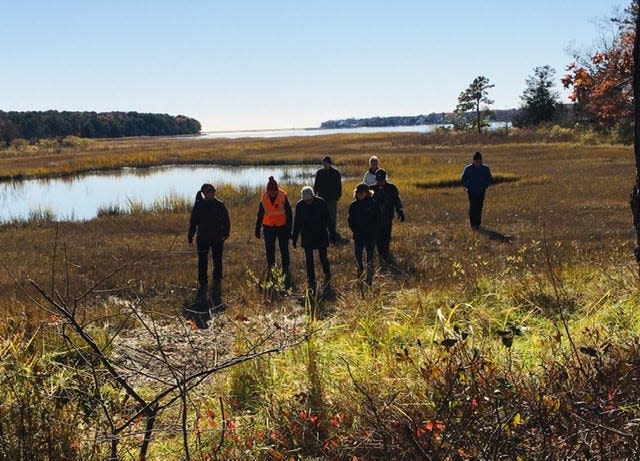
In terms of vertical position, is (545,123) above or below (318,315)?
above

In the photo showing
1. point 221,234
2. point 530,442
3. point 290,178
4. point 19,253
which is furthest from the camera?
point 290,178

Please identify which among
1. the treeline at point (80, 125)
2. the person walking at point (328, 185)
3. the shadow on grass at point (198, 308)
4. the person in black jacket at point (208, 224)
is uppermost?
the treeline at point (80, 125)

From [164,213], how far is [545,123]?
52.8 metres

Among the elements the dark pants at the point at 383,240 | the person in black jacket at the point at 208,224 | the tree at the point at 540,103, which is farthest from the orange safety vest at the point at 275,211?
the tree at the point at 540,103

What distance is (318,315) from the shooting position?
7.66 meters

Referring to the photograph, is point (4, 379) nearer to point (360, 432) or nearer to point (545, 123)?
point (360, 432)

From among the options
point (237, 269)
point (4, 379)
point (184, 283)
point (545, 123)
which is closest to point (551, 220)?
point (237, 269)

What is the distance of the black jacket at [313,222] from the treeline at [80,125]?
116 meters

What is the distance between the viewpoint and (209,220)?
993cm

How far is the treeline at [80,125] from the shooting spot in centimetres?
13412

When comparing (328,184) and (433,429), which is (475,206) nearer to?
(328,184)

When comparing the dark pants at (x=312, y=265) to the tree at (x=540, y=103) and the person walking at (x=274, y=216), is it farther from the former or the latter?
the tree at (x=540, y=103)

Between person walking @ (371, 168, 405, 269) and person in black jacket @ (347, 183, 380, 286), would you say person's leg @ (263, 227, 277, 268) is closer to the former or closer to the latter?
person in black jacket @ (347, 183, 380, 286)

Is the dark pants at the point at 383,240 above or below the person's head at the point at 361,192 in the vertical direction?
below
